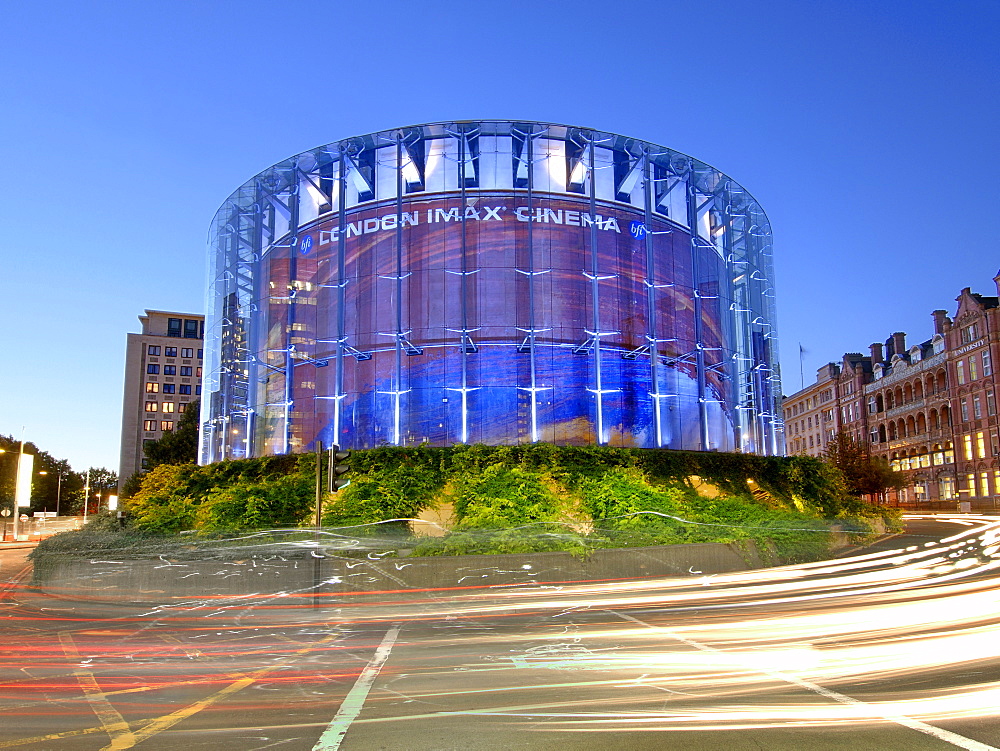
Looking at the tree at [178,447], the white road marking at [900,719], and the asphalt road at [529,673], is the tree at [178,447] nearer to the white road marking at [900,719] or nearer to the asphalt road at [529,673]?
the asphalt road at [529,673]

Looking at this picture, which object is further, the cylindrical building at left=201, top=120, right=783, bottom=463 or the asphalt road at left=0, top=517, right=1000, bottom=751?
Answer: the cylindrical building at left=201, top=120, right=783, bottom=463

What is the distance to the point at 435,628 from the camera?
14.7 meters

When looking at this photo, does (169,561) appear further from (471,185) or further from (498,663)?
(471,185)

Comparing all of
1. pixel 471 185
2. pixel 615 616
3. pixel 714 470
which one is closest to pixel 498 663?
pixel 615 616

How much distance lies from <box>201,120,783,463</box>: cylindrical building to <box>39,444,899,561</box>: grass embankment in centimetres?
397

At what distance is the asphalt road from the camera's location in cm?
745

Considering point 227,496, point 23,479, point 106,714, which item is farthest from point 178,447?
point 106,714

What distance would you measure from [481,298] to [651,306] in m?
7.19

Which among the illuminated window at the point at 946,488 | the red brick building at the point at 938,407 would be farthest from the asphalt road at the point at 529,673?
the illuminated window at the point at 946,488

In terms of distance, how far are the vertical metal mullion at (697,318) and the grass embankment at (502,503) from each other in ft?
12.8

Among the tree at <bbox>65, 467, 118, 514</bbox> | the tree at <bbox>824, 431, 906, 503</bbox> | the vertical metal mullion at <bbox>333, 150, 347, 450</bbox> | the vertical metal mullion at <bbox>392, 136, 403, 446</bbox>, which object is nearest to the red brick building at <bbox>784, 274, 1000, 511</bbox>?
the tree at <bbox>824, 431, 906, 503</bbox>

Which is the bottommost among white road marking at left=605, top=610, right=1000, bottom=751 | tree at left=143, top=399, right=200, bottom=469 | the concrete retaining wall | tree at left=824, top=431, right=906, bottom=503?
white road marking at left=605, top=610, right=1000, bottom=751

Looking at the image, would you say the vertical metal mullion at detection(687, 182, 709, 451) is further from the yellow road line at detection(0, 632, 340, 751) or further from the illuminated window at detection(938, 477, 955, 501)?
the illuminated window at detection(938, 477, 955, 501)

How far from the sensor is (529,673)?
10.2 metres
